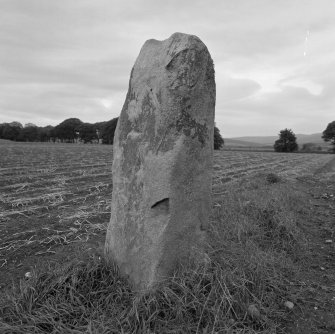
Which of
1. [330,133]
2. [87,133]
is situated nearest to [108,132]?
[87,133]

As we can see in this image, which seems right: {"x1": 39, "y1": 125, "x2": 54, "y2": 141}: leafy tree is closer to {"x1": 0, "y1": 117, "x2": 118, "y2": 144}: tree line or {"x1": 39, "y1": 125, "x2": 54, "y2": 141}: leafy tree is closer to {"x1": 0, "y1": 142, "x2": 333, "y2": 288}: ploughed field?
{"x1": 0, "y1": 117, "x2": 118, "y2": 144}: tree line

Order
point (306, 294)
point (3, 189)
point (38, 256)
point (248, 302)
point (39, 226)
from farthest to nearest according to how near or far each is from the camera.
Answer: point (3, 189) < point (39, 226) < point (38, 256) < point (306, 294) < point (248, 302)

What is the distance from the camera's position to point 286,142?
76188mm

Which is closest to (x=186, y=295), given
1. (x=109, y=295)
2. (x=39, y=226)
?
(x=109, y=295)

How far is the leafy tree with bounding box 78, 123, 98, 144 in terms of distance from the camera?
294 feet

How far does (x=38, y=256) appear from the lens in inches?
197

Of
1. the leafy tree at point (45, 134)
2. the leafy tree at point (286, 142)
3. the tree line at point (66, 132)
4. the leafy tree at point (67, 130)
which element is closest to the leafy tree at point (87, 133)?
the tree line at point (66, 132)

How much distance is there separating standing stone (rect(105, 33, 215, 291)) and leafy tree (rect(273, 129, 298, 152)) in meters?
76.7

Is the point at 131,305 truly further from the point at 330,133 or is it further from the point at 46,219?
the point at 330,133

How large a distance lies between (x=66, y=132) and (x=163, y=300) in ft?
289

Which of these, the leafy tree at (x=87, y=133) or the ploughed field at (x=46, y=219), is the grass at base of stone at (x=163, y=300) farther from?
the leafy tree at (x=87, y=133)

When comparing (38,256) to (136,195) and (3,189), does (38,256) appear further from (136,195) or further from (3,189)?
(3,189)

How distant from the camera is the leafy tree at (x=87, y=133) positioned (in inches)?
3524

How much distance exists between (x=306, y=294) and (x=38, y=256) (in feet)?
11.9
